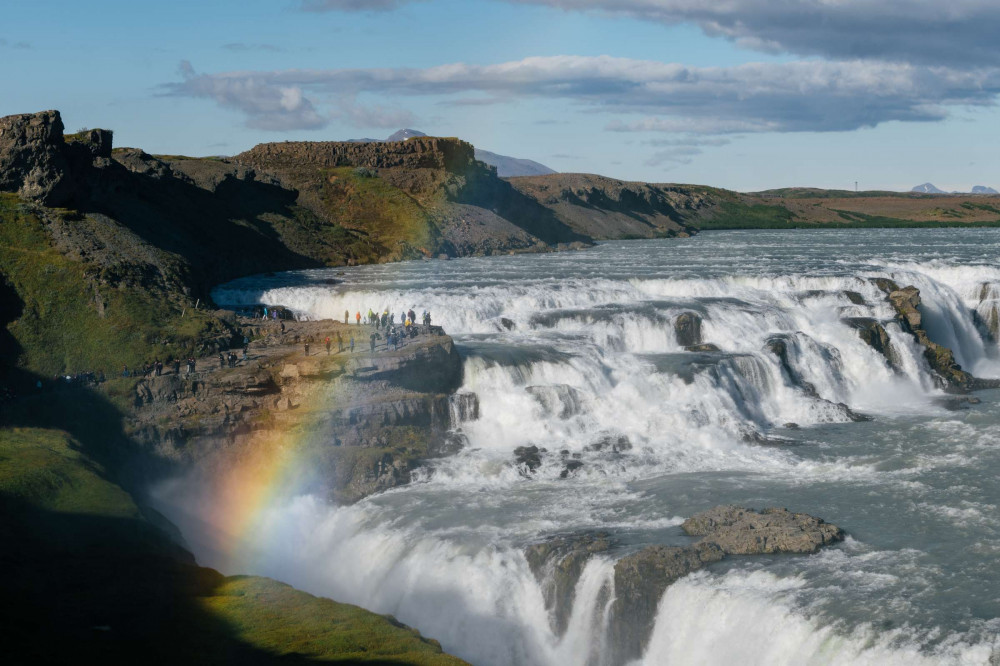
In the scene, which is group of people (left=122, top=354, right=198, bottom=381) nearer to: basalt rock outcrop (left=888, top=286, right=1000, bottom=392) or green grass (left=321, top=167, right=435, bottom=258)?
basalt rock outcrop (left=888, top=286, right=1000, bottom=392)

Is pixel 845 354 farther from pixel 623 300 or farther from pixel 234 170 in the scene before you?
pixel 234 170

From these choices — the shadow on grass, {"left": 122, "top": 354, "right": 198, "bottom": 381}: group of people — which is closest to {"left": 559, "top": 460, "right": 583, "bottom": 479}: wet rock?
the shadow on grass

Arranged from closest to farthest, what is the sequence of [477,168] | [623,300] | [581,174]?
[623,300] → [477,168] → [581,174]

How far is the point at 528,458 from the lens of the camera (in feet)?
133

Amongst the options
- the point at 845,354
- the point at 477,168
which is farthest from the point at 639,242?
the point at 845,354

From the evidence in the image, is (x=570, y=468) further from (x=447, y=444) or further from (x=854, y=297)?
(x=854, y=297)

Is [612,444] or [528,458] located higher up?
[612,444]

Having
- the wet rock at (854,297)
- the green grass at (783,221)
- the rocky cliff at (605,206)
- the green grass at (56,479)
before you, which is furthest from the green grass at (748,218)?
the green grass at (56,479)

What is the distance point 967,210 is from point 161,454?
170302mm

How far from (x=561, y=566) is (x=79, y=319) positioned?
32796 mm

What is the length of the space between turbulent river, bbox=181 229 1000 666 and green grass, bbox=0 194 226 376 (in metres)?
13.4

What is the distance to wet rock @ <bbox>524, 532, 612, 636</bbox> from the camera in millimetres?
28156

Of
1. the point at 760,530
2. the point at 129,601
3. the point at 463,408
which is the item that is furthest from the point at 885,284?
the point at 129,601

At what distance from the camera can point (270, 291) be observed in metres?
68.5
